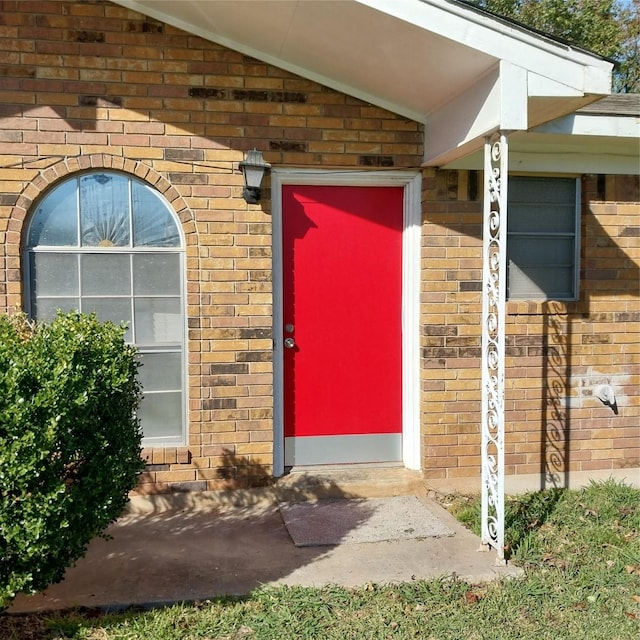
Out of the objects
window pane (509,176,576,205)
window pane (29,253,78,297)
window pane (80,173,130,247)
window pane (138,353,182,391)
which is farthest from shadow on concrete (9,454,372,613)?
window pane (509,176,576,205)

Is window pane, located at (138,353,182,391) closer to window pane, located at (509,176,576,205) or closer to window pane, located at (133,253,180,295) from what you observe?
window pane, located at (133,253,180,295)

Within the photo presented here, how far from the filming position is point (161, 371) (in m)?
4.69

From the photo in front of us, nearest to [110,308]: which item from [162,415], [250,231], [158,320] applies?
[158,320]

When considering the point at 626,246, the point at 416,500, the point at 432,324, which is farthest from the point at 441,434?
the point at 626,246

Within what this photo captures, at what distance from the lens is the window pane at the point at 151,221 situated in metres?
4.57

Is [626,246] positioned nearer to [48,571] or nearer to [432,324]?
[432,324]

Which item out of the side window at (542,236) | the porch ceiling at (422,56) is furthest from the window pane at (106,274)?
the side window at (542,236)

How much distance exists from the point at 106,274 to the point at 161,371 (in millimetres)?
849

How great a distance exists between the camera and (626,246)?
202 inches

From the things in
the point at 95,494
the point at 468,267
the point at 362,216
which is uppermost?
the point at 362,216

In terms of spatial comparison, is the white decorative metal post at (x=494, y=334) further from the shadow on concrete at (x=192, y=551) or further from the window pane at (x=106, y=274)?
the window pane at (x=106, y=274)

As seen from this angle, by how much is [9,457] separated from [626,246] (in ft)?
15.9

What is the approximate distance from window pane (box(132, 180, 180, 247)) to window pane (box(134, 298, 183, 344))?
446 mm

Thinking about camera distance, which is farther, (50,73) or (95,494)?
(50,73)
